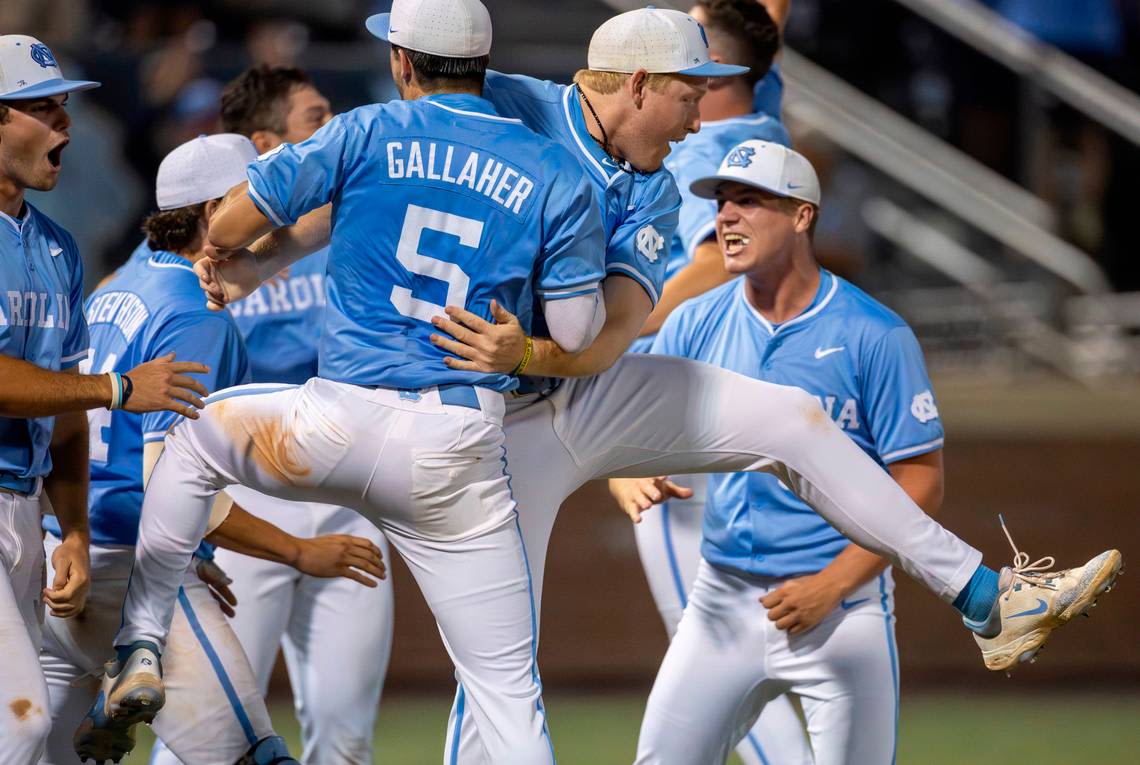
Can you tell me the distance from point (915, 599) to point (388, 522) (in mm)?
4887

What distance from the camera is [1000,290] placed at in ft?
29.6

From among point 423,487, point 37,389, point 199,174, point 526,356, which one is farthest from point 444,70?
point 37,389

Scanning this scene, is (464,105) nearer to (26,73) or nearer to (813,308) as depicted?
(26,73)

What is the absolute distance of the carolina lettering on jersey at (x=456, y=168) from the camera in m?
3.72

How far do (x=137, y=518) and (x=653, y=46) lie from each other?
6.23ft

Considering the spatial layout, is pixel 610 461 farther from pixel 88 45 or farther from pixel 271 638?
pixel 88 45

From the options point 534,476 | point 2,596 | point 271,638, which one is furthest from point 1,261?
A: point 271,638

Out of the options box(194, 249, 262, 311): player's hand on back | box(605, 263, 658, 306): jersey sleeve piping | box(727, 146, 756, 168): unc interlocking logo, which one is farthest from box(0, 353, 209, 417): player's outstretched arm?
box(727, 146, 756, 168): unc interlocking logo

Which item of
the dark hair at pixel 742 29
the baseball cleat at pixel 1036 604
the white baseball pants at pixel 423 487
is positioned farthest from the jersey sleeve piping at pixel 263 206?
the dark hair at pixel 742 29

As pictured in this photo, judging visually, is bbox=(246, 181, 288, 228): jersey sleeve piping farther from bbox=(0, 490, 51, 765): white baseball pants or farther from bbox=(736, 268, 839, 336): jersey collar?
bbox=(736, 268, 839, 336): jersey collar

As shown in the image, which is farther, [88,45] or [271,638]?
[88,45]

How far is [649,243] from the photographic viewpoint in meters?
4.13

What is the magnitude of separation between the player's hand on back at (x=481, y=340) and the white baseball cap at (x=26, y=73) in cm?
114

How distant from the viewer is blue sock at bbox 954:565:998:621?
4137 millimetres
